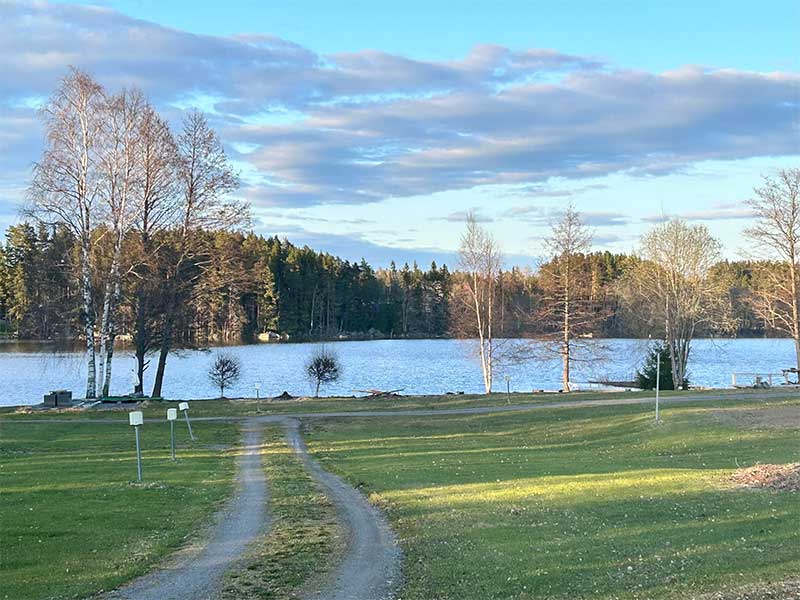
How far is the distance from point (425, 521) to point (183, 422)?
69.1ft

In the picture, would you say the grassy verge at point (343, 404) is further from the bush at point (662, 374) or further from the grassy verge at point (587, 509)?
the grassy verge at point (587, 509)

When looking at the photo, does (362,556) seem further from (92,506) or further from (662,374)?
(662,374)

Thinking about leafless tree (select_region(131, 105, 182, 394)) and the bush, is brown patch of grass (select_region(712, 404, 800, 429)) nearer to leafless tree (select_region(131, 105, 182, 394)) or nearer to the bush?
the bush

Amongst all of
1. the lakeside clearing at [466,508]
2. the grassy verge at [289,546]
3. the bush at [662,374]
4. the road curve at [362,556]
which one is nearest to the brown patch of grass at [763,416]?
the lakeside clearing at [466,508]

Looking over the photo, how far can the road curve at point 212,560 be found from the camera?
9.05m

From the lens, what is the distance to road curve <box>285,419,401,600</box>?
29.2 feet

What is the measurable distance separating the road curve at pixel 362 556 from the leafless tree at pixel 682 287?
3682 cm

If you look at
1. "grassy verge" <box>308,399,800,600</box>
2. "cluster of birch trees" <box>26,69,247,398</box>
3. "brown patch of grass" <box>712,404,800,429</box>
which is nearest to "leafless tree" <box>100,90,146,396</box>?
"cluster of birch trees" <box>26,69,247,398</box>

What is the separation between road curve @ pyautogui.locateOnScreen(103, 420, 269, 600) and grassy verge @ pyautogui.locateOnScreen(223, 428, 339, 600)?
24cm

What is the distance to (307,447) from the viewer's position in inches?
972

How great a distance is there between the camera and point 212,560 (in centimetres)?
1055

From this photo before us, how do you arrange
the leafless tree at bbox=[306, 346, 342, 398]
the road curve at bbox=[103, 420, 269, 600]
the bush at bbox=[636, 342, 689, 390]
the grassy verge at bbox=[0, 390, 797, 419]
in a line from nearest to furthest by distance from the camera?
1. the road curve at bbox=[103, 420, 269, 600]
2. the grassy verge at bbox=[0, 390, 797, 419]
3. the bush at bbox=[636, 342, 689, 390]
4. the leafless tree at bbox=[306, 346, 342, 398]

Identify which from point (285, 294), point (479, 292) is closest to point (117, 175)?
point (479, 292)

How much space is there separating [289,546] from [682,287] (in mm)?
42364
